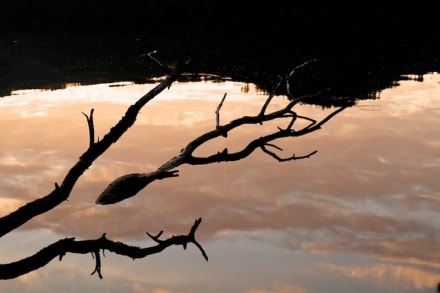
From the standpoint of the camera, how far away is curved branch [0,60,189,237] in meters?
5.50

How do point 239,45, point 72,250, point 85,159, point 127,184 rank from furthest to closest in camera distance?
point 239,45 → point 72,250 → point 127,184 → point 85,159

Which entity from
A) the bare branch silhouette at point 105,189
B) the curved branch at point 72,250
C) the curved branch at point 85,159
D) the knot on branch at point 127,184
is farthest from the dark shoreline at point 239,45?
the curved branch at point 72,250

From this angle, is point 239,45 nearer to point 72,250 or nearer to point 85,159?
point 72,250

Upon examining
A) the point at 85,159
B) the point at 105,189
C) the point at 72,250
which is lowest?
the point at 72,250

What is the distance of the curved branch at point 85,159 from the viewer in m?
5.50

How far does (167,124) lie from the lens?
17.0 meters

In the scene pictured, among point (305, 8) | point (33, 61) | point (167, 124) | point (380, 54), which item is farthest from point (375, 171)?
point (305, 8)

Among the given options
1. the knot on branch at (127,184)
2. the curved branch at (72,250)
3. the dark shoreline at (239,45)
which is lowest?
the curved branch at (72,250)

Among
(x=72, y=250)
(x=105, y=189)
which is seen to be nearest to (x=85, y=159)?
(x=105, y=189)

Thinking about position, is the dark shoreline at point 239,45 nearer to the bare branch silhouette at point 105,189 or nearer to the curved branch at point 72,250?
the bare branch silhouette at point 105,189

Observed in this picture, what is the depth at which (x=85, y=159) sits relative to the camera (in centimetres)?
558

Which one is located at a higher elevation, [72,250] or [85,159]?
[85,159]

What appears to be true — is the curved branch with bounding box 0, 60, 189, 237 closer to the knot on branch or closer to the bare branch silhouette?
the bare branch silhouette

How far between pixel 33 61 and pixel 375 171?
2368 cm
